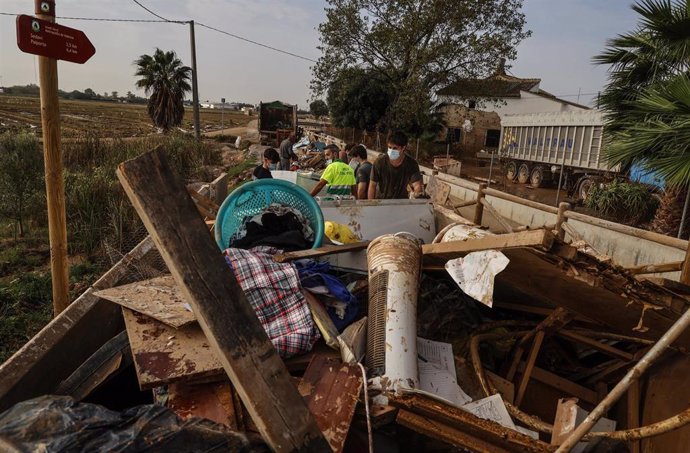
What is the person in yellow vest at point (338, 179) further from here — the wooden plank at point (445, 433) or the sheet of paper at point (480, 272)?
the wooden plank at point (445, 433)

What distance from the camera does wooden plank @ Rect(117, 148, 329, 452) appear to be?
1555 millimetres

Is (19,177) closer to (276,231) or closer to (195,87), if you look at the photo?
(276,231)

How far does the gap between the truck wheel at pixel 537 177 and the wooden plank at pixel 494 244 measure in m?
15.5

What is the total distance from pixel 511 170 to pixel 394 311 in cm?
1818

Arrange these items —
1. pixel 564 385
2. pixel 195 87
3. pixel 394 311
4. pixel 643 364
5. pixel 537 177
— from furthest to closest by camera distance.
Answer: pixel 195 87, pixel 537 177, pixel 564 385, pixel 394 311, pixel 643 364

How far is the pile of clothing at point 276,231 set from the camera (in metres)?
3.51

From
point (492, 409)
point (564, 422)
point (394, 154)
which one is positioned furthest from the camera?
point (394, 154)

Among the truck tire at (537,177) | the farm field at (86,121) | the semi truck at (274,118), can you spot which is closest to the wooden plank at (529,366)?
the farm field at (86,121)

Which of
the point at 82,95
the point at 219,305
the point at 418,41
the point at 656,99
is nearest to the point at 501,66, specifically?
the point at 418,41

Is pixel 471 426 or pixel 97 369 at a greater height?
pixel 471 426

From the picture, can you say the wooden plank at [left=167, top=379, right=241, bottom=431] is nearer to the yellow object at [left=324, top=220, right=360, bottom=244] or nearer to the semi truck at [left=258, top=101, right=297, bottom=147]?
the yellow object at [left=324, top=220, right=360, bottom=244]

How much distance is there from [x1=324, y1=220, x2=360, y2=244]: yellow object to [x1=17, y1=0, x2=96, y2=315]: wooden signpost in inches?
84.5

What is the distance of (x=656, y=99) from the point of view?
570 cm

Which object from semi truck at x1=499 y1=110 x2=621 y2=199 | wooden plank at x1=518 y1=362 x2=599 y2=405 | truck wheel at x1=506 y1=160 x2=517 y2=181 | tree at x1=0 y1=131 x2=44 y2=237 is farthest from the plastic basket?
truck wheel at x1=506 y1=160 x2=517 y2=181
